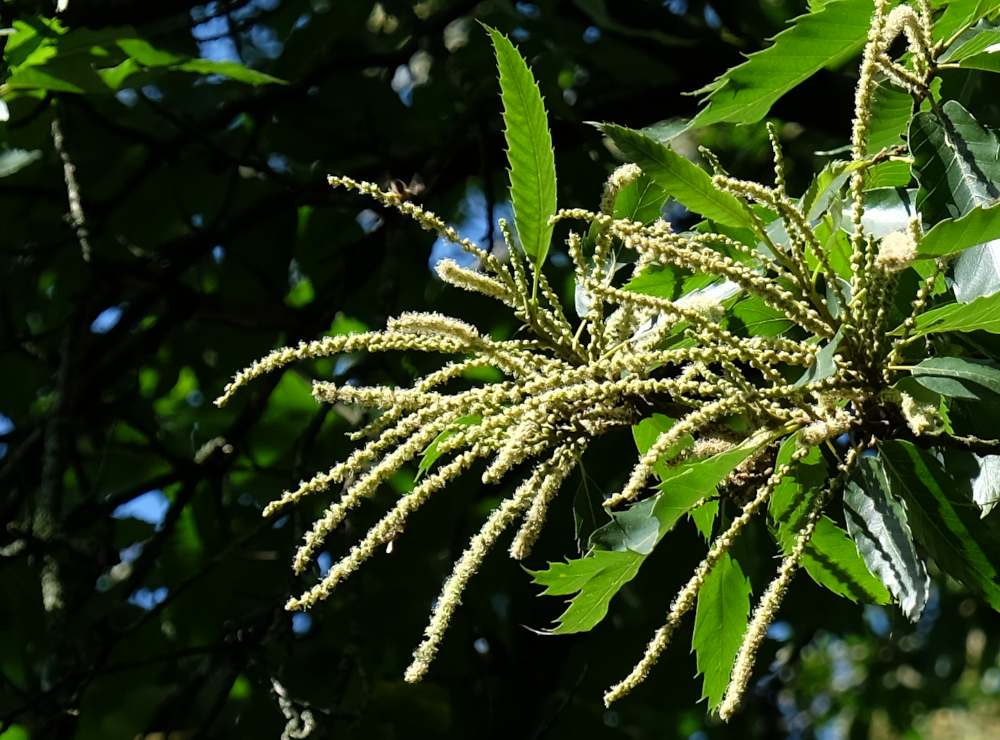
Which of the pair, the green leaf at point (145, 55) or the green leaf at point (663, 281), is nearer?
the green leaf at point (663, 281)

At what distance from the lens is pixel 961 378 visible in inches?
37.9

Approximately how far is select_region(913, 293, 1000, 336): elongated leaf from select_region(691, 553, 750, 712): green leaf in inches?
14.7

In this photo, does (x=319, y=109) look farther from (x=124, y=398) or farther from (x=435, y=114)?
(x=124, y=398)

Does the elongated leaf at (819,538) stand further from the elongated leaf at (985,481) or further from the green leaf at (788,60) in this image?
the green leaf at (788,60)

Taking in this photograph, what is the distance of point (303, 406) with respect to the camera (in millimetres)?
2887

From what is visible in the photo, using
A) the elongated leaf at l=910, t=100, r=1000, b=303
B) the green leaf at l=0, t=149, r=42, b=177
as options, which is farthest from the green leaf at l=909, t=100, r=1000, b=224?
the green leaf at l=0, t=149, r=42, b=177

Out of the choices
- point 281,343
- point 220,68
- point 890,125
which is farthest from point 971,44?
point 281,343

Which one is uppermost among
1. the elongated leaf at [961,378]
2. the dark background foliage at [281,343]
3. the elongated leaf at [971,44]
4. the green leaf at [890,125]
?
the elongated leaf at [971,44]

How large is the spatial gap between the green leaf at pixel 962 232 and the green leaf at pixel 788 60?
0.42 m

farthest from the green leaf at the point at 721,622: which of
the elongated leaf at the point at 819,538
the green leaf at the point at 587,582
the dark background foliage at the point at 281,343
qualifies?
the dark background foliage at the point at 281,343

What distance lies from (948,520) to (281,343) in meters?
A: 2.06

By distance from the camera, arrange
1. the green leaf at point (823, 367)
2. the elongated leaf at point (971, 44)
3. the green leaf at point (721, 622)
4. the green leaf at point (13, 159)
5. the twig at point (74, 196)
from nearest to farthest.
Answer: the green leaf at point (823, 367), the elongated leaf at point (971, 44), the green leaf at point (721, 622), the green leaf at point (13, 159), the twig at point (74, 196)

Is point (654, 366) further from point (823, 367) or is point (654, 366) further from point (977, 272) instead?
point (977, 272)

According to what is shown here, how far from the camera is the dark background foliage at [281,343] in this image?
234 centimetres
